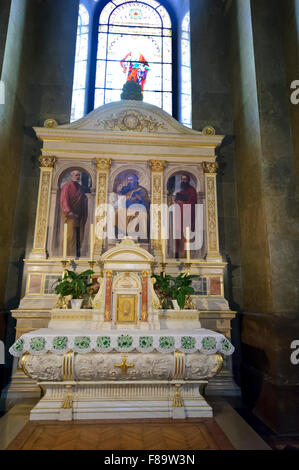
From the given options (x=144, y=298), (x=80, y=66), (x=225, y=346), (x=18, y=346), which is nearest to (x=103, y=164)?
(x=144, y=298)

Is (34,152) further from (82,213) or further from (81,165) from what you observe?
(82,213)

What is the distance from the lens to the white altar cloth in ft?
12.4

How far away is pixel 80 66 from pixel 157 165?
333cm

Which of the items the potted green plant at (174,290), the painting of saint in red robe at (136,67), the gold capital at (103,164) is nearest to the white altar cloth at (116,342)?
the potted green plant at (174,290)

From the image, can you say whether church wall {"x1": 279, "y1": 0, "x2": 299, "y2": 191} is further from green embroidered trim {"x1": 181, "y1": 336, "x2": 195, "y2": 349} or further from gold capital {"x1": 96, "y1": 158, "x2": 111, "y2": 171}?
gold capital {"x1": 96, "y1": 158, "x2": 111, "y2": 171}

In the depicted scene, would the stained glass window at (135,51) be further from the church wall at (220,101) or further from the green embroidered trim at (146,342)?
the green embroidered trim at (146,342)

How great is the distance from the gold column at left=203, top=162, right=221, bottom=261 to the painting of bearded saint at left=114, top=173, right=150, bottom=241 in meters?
1.09

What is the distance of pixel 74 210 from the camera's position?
5824mm

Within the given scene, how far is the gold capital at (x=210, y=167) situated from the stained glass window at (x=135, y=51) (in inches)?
83.8

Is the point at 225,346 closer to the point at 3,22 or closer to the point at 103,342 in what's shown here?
the point at 103,342

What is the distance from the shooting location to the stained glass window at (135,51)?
7.48 m

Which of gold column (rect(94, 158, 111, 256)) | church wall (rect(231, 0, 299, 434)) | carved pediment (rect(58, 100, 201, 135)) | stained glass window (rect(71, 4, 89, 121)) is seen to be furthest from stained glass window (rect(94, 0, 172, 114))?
gold column (rect(94, 158, 111, 256))
